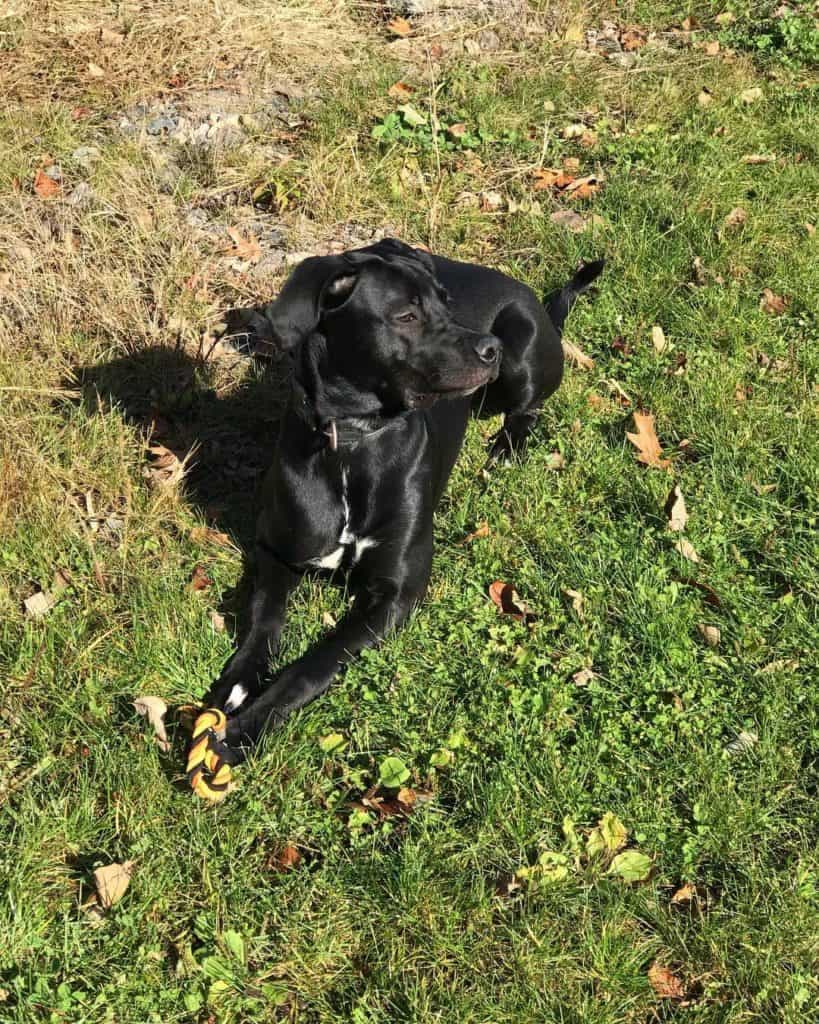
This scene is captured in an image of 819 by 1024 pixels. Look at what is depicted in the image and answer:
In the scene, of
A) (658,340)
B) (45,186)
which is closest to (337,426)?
(658,340)

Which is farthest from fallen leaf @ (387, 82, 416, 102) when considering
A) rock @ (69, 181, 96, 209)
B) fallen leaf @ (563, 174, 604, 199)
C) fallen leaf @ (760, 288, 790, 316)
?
fallen leaf @ (760, 288, 790, 316)

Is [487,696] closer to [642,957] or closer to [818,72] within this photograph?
[642,957]

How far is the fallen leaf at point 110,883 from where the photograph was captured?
2.73m

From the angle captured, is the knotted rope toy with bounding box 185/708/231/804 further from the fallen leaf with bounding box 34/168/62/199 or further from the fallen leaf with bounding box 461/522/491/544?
the fallen leaf with bounding box 34/168/62/199

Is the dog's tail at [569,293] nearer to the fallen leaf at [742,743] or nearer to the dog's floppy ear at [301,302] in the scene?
the dog's floppy ear at [301,302]

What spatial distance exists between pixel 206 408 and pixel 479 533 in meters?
1.44

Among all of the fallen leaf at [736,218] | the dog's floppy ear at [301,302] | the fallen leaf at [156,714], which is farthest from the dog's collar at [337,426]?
the fallen leaf at [736,218]

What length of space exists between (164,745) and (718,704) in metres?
1.71

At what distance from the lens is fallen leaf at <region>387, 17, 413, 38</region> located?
23.4 ft

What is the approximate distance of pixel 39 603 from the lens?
3629mm

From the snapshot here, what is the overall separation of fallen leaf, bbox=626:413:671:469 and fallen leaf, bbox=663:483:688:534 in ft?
0.67

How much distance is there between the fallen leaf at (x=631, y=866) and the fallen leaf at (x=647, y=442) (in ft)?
6.08

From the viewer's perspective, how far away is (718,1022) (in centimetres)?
251

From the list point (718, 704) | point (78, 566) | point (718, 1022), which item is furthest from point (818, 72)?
point (718, 1022)
